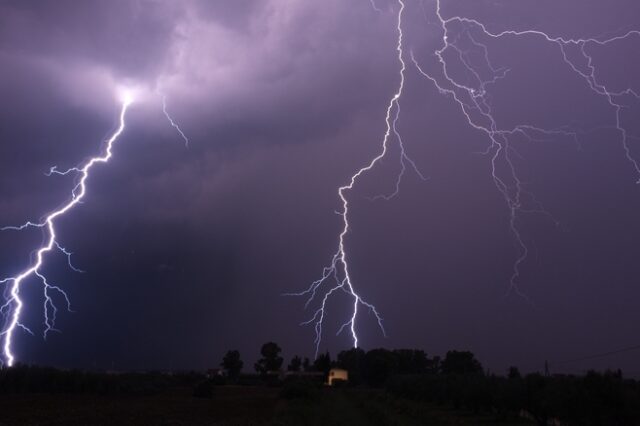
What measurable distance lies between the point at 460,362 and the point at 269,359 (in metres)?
30.7

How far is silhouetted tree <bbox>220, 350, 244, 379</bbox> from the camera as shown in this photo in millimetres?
92688

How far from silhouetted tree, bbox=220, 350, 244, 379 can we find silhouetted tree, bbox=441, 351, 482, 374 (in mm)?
32191

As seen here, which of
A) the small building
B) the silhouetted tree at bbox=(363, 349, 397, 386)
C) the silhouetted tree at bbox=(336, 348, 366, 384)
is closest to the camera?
the small building

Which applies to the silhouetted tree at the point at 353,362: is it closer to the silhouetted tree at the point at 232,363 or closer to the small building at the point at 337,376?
the small building at the point at 337,376

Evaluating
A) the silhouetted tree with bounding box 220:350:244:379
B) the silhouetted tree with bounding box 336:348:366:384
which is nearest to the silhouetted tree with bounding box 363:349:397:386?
the silhouetted tree with bounding box 336:348:366:384

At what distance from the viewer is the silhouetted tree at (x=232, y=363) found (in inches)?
3649

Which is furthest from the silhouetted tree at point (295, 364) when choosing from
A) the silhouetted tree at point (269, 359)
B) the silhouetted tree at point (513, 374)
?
the silhouetted tree at point (513, 374)

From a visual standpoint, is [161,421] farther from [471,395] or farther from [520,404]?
[471,395]

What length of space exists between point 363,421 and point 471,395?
10.6 metres

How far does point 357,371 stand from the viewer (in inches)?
3944

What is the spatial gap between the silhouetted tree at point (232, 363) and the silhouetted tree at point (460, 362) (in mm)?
32191

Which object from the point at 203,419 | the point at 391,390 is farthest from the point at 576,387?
the point at 391,390

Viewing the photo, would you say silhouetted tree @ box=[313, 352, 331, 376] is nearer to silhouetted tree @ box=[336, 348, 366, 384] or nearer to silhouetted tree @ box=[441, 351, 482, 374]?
silhouetted tree @ box=[336, 348, 366, 384]

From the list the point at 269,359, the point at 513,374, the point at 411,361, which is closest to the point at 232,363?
the point at 269,359
